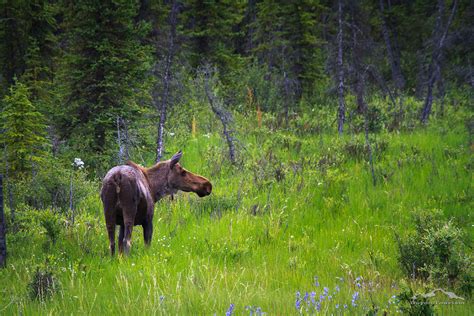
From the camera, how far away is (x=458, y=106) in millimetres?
19250

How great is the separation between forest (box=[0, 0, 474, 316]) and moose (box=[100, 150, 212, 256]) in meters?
0.23

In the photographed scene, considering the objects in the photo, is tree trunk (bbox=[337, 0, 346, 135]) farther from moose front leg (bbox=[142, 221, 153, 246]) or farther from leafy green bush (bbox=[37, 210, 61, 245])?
leafy green bush (bbox=[37, 210, 61, 245])

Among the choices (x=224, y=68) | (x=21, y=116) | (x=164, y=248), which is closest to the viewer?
(x=164, y=248)

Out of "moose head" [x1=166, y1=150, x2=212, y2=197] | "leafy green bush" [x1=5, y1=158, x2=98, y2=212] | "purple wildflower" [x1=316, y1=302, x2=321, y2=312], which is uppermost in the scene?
"moose head" [x1=166, y1=150, x2=212, y2=197]

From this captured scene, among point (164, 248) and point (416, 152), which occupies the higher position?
point (416, 152)

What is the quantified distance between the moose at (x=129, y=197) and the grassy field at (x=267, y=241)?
1.03 feet

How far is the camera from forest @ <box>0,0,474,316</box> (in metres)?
4.96

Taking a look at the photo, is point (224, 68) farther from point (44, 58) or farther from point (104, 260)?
point (104, 260)

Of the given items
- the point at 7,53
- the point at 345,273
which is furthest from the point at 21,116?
the point at 7,53

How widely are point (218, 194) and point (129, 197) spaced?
3.43 metres

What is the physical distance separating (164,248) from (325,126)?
1073cm

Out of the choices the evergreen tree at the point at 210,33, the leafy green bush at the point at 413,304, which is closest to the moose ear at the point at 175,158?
the leafy green bush at the point at 413,304

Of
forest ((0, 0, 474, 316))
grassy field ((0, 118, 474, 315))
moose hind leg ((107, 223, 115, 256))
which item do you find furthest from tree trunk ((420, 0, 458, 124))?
moose hind leg ((107, 223, 115, 256))

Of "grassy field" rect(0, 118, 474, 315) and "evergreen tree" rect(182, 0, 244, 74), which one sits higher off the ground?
"evergreen tree" rect(182, 0, 244, 74)
